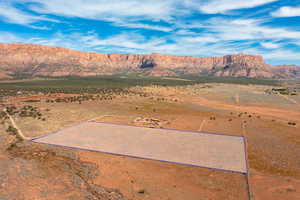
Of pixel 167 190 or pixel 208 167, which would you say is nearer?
pixel 167 190

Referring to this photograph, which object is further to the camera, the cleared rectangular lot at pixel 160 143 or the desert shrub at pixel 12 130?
the desert shrub at pixel 12 130

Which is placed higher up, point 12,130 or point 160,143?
point 12,130

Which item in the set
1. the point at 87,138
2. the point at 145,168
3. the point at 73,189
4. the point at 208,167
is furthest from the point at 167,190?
the point at 87,138

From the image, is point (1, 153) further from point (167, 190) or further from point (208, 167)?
point (208, 167)

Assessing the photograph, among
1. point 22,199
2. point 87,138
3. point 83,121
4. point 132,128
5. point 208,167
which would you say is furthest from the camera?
point 83,121

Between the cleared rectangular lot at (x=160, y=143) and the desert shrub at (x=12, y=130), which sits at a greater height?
the desert shrub at (x=12, y=130)

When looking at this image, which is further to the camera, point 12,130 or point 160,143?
point 12,130

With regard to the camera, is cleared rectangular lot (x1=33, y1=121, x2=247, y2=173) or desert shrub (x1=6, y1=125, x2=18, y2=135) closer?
cleared rectangular lot (x1=33, y1=121, x2=247, y2=173)

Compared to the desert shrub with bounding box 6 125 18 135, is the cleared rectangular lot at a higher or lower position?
lower
